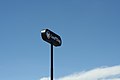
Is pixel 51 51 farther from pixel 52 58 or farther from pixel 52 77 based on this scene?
pixel 52 77

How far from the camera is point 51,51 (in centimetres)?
1575

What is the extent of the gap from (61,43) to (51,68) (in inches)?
93.8

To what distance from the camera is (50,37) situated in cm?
1577

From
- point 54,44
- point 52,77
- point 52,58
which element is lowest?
point 52,77

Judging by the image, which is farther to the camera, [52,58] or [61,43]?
[61,43]

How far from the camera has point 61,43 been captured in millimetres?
17078

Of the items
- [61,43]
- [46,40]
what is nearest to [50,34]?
[46,40]

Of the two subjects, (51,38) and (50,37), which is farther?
(51,38)

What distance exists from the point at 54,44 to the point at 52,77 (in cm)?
223

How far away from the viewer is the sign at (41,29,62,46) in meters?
15.2

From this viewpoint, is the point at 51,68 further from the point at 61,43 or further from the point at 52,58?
the point at 61,43

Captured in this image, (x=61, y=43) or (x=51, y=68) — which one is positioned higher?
(x=61, y=43)

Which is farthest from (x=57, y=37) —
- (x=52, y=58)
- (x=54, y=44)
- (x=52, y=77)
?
(x=52, y=77)

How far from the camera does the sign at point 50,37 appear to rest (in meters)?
15.2
